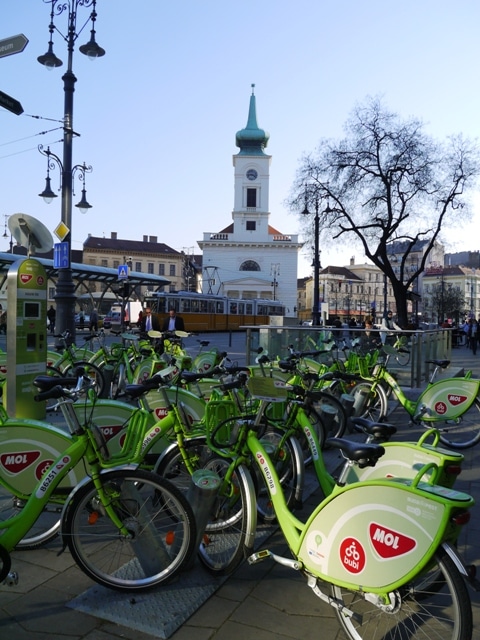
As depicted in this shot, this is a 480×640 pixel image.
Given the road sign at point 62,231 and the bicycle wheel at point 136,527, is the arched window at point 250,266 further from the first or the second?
the bicycle wheel at point 136,527

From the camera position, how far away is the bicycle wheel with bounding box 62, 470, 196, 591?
9.59 ft

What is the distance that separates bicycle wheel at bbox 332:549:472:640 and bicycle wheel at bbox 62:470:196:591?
36.2 inches

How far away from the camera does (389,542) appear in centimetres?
219

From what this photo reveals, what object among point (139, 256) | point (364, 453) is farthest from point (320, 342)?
point (139, 256)

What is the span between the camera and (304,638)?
262 cm

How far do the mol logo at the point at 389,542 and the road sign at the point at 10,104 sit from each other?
14.2 feet

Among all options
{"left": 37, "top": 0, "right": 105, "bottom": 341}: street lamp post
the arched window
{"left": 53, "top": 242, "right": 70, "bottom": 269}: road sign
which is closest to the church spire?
the arched window

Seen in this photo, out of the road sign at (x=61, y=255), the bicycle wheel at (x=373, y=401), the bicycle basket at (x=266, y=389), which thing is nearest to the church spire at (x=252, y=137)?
the road sign at (x=61, y=255)

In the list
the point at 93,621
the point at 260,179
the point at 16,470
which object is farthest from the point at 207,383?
the point at 260,179

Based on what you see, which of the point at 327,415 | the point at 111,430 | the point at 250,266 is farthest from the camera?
the point at 250,266

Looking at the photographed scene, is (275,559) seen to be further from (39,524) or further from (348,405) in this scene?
(348,405)

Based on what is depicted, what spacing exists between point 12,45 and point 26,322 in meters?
2.86

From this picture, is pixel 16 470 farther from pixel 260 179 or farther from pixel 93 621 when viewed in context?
pixel 260 179

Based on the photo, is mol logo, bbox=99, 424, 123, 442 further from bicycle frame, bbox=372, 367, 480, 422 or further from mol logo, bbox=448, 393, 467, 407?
mol logo, bbox=448, 393, 467, 407
